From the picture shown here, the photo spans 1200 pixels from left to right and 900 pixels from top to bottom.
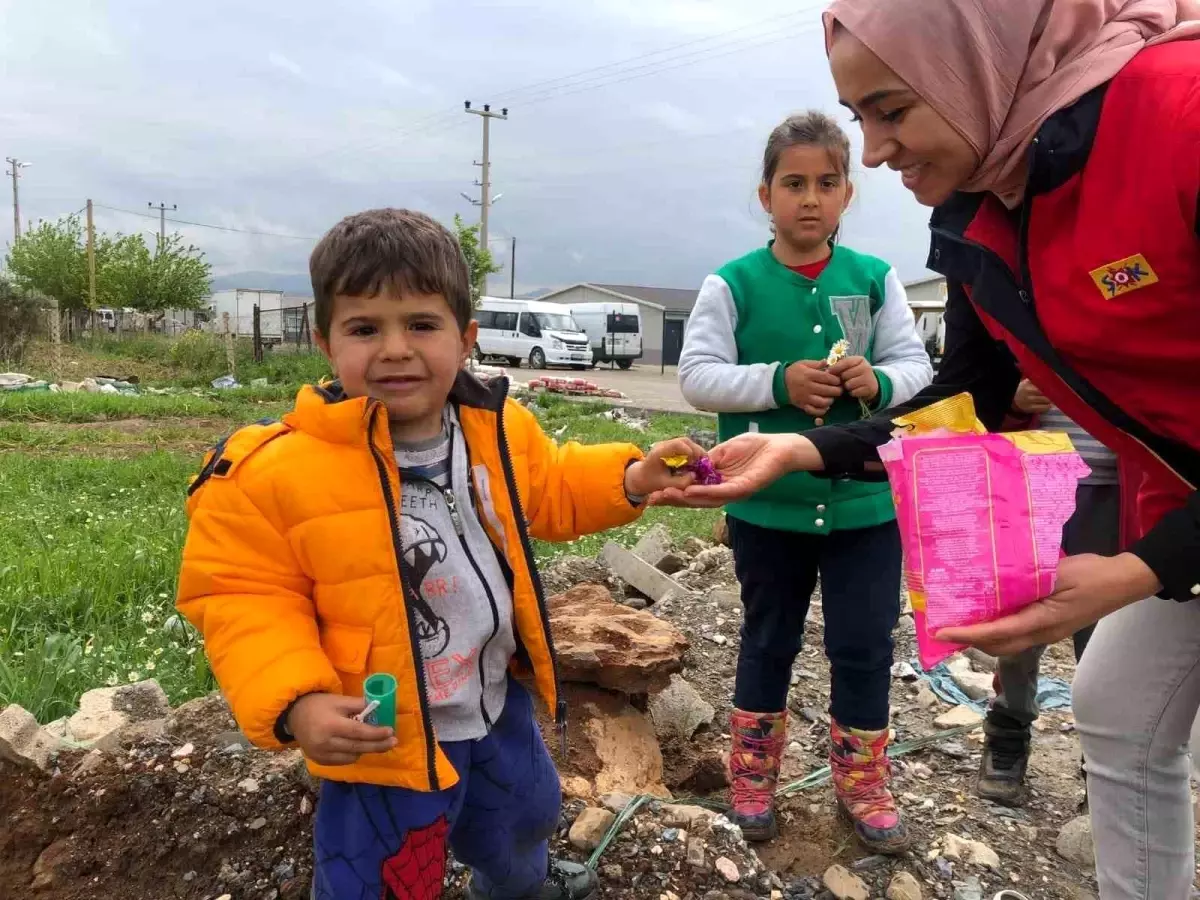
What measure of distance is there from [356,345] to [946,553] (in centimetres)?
113

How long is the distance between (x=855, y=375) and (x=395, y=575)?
1341 millimetres

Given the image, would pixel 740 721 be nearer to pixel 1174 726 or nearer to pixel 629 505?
pixel 629 505

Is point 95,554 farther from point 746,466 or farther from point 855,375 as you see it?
point 855,375

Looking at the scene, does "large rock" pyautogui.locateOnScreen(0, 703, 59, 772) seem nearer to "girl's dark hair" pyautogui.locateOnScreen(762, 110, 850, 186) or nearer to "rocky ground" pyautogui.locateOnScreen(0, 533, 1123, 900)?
"rocky ground" pyautogui.locateOnScreen(0, 533, 1123, 900)

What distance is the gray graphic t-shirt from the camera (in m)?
1.76

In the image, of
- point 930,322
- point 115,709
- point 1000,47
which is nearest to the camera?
point 1000,47

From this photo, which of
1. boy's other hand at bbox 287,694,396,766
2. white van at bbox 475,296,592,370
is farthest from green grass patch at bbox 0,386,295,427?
white van at bbox 475,296,592,370

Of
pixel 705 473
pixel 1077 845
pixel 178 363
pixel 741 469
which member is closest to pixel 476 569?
pixel 705 473

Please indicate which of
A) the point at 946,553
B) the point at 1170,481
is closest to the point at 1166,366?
the point at 1170,481

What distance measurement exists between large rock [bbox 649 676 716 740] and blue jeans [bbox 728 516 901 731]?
67cm

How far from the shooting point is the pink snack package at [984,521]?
54.0 inches

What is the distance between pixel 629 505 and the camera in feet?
6.63

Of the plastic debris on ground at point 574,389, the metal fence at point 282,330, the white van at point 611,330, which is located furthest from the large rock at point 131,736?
the white van at point 611,330

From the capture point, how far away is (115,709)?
2783 millimetres
